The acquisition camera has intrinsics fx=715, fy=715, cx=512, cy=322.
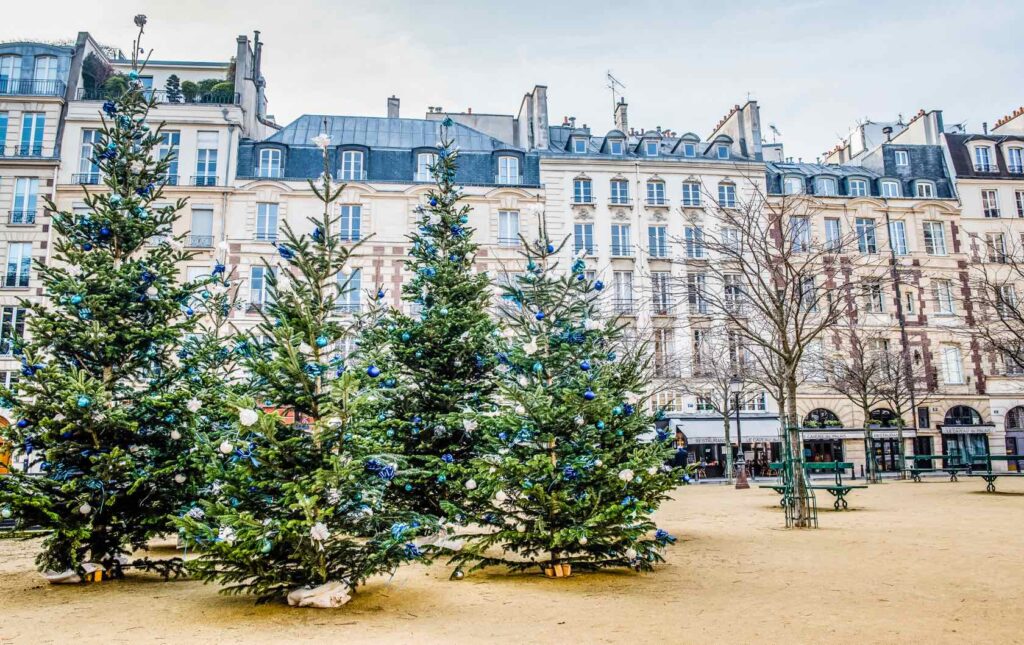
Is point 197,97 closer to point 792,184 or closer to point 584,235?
point 584,235

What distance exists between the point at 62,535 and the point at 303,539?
3.20 m

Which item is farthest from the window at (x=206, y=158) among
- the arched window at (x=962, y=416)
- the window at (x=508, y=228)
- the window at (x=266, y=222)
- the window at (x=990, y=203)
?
the window at (x=990, y=203)

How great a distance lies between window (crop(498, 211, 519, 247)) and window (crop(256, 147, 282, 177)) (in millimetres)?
9111

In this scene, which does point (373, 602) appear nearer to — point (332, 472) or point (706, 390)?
point (332, 472)

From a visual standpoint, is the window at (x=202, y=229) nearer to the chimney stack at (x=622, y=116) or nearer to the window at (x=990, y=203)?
the chimney stack at (x=622, y=116)

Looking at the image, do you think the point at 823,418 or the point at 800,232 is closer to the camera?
the point at 800,232

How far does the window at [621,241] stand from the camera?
30.3 m

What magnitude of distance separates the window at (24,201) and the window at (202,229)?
18.9 feet

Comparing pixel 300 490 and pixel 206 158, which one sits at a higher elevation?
pixel 206 158

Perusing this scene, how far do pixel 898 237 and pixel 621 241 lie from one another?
514 inches

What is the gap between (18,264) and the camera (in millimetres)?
26359

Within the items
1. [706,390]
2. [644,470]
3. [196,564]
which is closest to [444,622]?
[196,564]

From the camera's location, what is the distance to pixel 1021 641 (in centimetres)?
517

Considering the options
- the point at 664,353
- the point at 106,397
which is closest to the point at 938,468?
the point at 664,353
